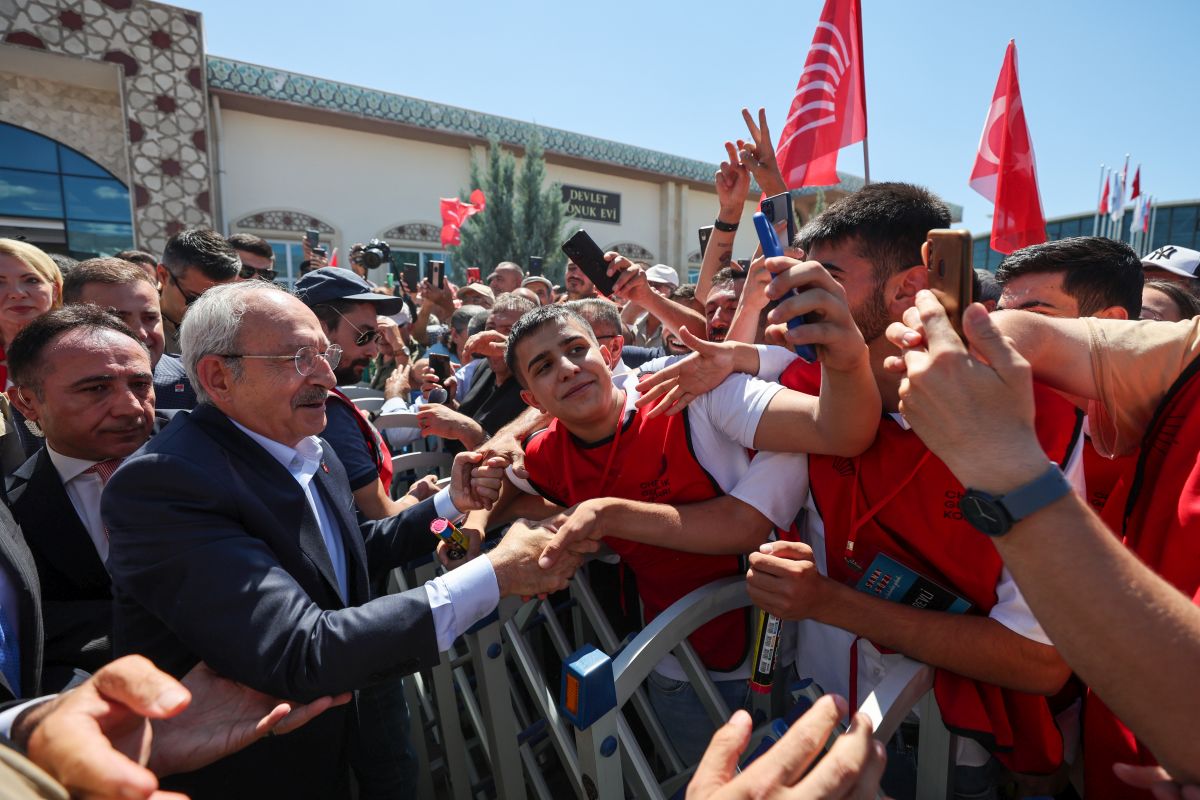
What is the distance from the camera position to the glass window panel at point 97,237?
1253 cm

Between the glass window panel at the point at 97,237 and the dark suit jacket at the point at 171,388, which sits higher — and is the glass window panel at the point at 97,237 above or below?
above

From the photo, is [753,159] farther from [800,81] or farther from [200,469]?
[200,469]

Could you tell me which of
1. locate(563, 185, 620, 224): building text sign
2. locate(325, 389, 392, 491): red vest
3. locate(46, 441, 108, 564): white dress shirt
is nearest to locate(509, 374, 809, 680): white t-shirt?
locate(325, 389, 392, 491): red vest

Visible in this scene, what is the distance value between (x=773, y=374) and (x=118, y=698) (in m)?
1.83

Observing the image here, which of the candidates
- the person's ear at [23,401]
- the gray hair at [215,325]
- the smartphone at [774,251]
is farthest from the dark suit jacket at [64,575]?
the smartphone at [774,251]

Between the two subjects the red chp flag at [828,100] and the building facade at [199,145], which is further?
the building facade at [199,145]

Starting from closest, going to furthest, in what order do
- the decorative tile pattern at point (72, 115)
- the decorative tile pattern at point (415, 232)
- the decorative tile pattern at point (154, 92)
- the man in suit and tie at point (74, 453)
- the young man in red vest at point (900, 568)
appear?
the young man in red vest at point (900, 568) → the man in suit and tie at point (74, 453) → the decorative tile pattern at point (154, 92) → the decorative tile pattern at point (72, 115) → the decorative tile pattern at point (415, 232)

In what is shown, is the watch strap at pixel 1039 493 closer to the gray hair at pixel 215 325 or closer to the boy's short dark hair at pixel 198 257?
the gray hair at pixel 215 325

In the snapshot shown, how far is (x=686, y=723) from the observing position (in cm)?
189

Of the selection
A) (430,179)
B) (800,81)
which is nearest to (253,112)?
(430,179)

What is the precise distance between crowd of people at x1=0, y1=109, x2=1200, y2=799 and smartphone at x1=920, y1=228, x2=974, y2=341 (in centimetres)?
4

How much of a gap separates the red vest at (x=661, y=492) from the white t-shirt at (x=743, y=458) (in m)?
0.04

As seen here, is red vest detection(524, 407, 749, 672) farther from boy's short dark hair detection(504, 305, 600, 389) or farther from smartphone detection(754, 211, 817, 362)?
smartphone detection(754, 211, 817, 362)

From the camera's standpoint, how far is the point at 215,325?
1.73 m
